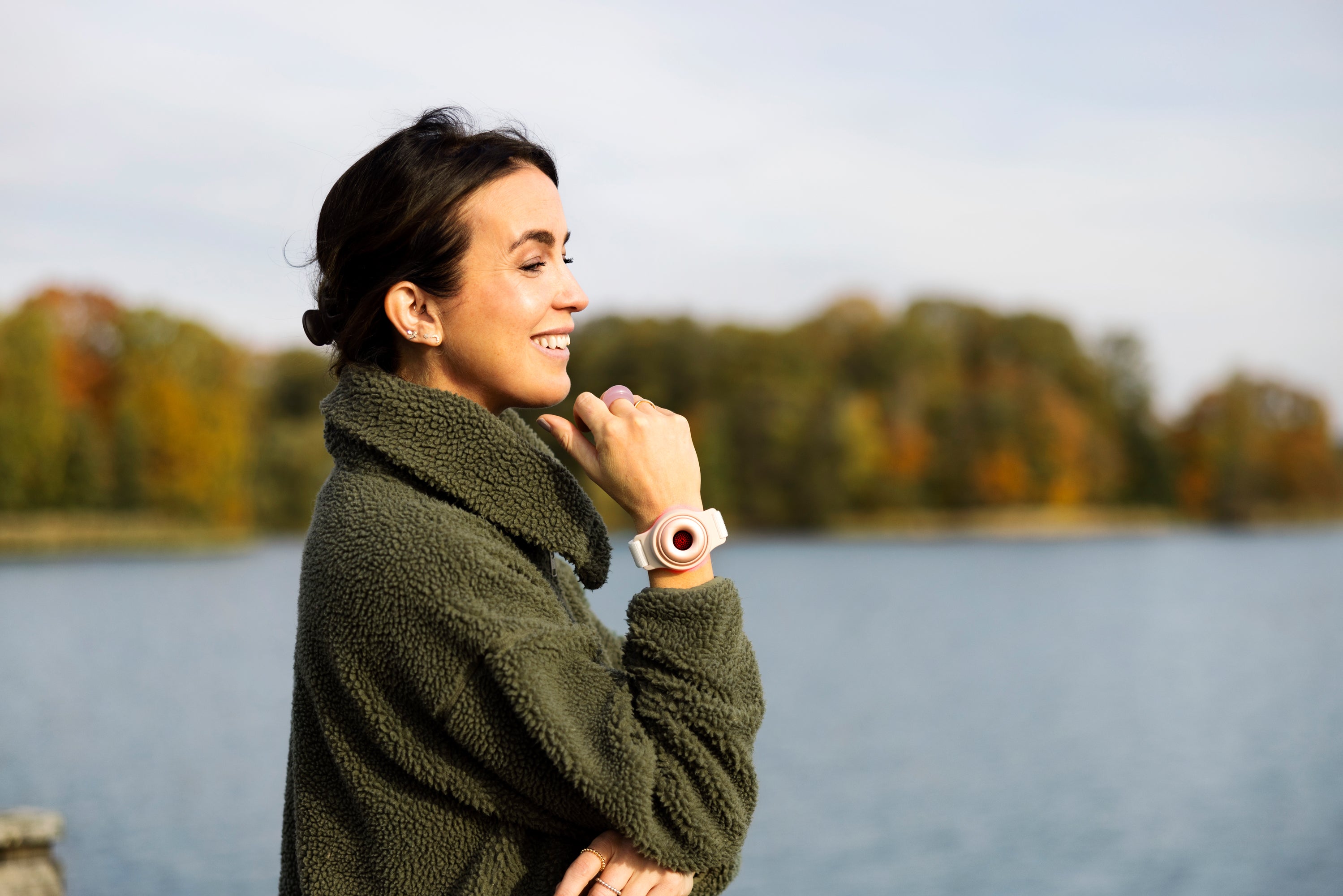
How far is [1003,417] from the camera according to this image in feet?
258

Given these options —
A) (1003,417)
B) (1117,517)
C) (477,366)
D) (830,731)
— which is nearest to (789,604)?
(830,731)

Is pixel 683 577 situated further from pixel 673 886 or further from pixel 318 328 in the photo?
pixel 318 328

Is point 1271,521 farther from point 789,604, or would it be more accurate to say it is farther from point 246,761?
point 246,761

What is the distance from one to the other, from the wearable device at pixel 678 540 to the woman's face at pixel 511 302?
0.97 ft

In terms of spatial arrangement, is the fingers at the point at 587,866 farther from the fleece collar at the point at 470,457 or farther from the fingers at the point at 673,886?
the fleece collar at the point at 470,457

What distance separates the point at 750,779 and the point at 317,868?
67 centimetres

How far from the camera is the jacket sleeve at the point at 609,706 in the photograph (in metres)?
1.69

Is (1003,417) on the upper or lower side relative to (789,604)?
upper

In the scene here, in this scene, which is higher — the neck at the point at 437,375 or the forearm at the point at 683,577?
the neck at the point at 437,375

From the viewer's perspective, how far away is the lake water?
12.7m

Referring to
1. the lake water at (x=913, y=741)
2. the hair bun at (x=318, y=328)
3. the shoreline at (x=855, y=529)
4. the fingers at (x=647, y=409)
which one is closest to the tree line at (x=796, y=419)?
the shoreline at (x=855, y=529)

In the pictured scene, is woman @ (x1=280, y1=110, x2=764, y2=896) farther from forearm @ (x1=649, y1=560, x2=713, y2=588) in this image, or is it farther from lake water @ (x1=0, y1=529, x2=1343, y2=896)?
lake water @ (x1=0, y1=529, x2=1343, y2=896)

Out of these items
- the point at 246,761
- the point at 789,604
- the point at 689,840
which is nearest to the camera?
the point at 689,840

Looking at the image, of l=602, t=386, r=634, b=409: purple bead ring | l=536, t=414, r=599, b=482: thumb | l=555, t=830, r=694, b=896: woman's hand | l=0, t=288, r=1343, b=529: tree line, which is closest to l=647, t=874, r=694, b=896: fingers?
l=555, t=830, r=694, b=896: woman's hand
